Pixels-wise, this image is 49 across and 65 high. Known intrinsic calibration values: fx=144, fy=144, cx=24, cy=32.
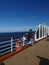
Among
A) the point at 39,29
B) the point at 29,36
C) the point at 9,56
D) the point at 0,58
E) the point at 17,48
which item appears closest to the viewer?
the point at 0,58

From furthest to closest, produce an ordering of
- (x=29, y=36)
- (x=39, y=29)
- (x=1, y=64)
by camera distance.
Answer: (x=39, y=29) < (x=29, y=36) < (x=1, y=64)

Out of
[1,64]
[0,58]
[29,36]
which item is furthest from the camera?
[29,36]

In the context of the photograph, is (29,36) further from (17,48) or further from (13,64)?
(13,64)

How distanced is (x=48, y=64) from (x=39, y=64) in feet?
1.16

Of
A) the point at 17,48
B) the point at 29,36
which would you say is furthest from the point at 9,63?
the point at 29,36

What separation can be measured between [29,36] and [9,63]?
22.7 feet

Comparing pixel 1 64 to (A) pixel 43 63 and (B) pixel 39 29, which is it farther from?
(B) pixel 39 29

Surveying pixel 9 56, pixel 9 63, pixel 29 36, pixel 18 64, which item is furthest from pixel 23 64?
pixel 29 36

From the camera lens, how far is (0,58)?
256 inches

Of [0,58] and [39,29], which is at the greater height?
[39,29]

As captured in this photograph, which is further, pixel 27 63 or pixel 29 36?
pixel 29 36

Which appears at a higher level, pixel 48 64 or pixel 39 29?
pixel 39 29

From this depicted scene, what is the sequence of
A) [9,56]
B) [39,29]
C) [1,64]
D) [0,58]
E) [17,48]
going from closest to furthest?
[1,64] → [0,58] → [9,56] → [17,48] → [39,29]

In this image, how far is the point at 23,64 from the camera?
18.8 feet
